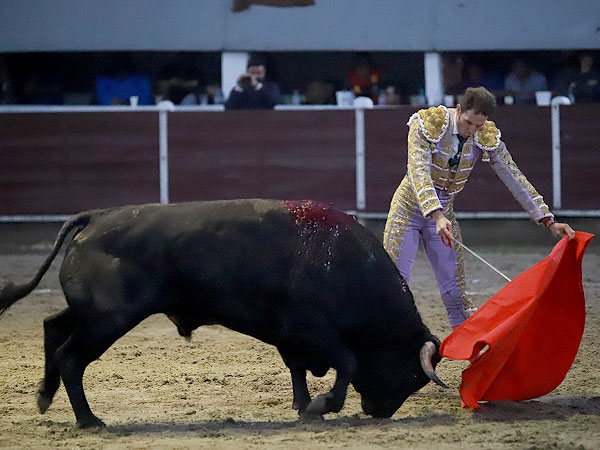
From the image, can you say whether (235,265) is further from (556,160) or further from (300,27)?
(300,27)

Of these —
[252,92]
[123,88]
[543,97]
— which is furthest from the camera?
[123,88]

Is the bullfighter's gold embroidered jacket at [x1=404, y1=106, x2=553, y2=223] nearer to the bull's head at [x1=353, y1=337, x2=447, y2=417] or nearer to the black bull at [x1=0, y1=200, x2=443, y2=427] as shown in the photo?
the black bull at [x1=0, y1=200, x2=443, y2=427]

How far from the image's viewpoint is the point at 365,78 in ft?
29.6

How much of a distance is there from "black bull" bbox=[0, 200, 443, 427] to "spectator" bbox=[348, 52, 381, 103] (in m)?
5.79

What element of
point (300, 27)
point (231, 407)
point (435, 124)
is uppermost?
point (300, 27)

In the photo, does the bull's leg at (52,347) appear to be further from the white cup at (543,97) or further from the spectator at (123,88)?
the white cup at (543,97)

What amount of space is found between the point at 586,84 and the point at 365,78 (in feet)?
6.29

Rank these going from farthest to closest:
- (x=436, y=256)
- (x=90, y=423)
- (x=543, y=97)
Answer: (x=543, y=97) → (x=436, y=256) → (x=90, y=423)

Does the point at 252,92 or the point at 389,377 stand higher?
the point at 252,92

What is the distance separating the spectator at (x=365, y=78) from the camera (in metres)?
→ 8.96

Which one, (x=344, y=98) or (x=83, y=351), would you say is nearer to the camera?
(x=83, y=351)

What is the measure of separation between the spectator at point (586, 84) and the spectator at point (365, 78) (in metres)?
1.70

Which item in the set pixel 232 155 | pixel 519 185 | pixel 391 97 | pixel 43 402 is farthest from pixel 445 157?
pixel 391 97

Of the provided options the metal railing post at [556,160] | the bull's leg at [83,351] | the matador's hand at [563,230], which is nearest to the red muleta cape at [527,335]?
the matador's hand at [563,230]
